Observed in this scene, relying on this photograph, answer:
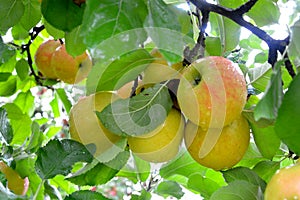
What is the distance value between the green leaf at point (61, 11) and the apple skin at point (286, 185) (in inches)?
14.5

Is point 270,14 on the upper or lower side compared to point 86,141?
upper

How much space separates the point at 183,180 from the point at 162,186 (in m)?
0.10

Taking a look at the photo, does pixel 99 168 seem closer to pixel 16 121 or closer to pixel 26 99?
pixel 16 121

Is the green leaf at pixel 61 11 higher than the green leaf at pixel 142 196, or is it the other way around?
the green leaf at pixel 61 11

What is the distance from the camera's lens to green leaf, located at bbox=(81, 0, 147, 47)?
1.98 feet

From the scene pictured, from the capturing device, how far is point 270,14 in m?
0.86

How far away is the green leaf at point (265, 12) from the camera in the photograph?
0.85 meters

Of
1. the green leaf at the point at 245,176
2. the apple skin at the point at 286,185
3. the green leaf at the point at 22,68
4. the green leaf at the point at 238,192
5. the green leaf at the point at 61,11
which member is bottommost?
the green leaf at the point at 22,68

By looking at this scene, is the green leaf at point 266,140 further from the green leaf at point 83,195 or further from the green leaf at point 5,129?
the green leaf at point 5,129

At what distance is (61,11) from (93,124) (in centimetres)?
20

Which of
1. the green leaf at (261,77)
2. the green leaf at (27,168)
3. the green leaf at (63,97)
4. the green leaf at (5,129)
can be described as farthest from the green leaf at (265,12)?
the green leaf at (63,97)

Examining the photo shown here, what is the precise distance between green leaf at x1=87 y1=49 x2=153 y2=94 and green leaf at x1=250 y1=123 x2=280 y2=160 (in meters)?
0.21

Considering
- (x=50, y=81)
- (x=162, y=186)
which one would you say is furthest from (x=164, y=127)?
(x=50, y=81)

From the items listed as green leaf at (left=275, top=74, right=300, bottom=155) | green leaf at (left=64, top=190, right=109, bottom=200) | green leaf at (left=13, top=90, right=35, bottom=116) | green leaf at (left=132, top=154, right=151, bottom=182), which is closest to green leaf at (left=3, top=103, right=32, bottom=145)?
green leaf at (left=13, top=90, right=35, bottom=116)
